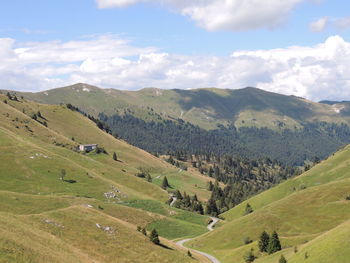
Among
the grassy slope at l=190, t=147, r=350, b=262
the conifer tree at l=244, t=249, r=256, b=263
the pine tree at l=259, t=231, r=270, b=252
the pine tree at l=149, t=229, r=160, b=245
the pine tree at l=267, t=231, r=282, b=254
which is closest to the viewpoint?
the pine tree at l=149, t=229, r=160, b=245

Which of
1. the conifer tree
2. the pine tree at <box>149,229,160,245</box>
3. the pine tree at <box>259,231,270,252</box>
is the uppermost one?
the pine tree at <box>149,229,160,245</box>

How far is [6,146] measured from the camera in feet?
570

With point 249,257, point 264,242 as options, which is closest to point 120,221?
point 249,257

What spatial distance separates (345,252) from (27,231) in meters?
46.4

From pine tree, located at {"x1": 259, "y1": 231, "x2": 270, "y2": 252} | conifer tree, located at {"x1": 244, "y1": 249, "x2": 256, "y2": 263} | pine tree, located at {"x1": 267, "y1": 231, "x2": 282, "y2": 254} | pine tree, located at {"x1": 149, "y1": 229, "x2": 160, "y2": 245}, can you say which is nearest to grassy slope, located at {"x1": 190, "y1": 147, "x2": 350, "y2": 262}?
pine tree, located at {"x1": 259, "y1": 231, "x2": 270, "y2": 252}

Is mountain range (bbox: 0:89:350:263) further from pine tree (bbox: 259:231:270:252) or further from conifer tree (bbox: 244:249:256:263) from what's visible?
pine tree (bbox: 259:231:270:252)

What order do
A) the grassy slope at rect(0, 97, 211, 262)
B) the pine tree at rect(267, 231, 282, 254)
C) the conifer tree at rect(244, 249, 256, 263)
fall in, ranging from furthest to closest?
1. the pine tree at rect(267, 231, 282, 254)
2. the conifer tree at rect(244, 249, 256, 263)
3. the grassy slope at rect(0, 97, 211, 262)

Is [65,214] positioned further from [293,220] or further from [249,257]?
[293,220]

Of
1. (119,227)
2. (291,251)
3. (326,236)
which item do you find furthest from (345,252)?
(119,227)

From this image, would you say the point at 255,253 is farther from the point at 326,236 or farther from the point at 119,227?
the point at 119,227

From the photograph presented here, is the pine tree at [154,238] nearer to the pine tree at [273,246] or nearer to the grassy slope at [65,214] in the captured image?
the grassy slope at [65,214]

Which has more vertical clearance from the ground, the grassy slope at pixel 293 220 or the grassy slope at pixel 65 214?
the grassy slope at pixel 65 214

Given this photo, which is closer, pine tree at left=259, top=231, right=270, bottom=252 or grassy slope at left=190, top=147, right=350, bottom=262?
pine tree at left=259, top=231, right=270, bottom=252

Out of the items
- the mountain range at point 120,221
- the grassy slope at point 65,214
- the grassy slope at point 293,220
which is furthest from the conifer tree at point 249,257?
the grassy slope at point 293,220
